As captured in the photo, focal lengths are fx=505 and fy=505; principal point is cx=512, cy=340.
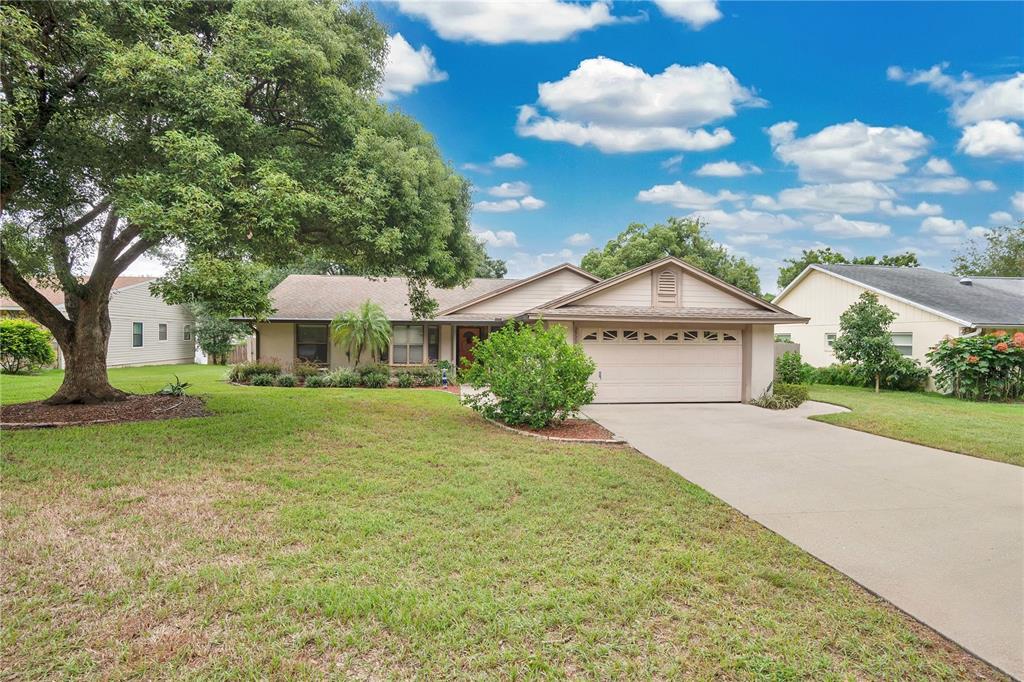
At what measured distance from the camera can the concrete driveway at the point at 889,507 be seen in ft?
11.0

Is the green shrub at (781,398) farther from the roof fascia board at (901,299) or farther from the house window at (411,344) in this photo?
the house window at (411,344)

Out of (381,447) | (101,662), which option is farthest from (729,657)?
(381,447)

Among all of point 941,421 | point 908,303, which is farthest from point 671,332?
point 908,303

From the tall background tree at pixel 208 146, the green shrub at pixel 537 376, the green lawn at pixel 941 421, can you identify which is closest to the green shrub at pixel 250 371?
the tall background tree at pixel 208 146

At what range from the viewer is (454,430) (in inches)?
352

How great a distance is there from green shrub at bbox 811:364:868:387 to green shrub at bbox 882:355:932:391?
801mm

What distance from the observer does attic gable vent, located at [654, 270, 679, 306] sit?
43.2ft

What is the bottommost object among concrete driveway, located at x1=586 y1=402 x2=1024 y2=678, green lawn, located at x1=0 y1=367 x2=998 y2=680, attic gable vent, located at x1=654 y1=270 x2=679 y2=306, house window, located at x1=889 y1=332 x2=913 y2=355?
concrete driveway, located at x1=586 y1=402 x2=1024 y2=678

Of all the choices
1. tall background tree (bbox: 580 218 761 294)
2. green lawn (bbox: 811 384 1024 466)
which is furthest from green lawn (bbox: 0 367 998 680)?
tall background tree (bbox: 580 218 761 294)

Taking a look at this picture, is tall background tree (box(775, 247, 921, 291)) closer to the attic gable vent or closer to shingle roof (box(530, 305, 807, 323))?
shingle roof (box(530, 305, 807, 323))

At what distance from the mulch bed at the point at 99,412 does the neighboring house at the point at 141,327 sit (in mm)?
12501

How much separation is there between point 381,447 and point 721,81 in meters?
12.3

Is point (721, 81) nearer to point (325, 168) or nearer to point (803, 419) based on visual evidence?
point (803, 419)

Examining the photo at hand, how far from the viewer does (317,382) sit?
621 inches
